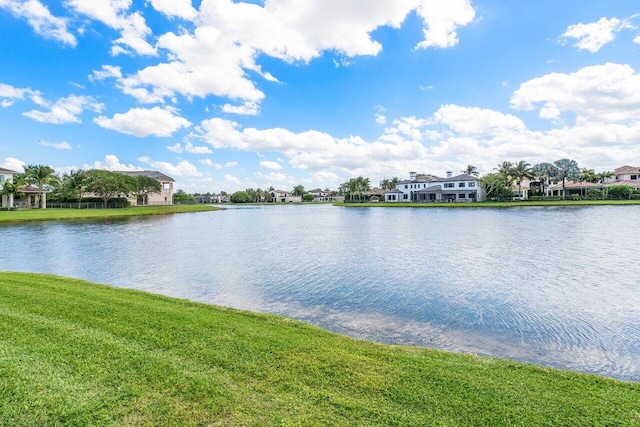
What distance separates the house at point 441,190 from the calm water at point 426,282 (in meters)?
57.9

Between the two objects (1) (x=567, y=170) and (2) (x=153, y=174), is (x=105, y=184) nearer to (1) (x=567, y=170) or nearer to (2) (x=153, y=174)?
(2) (x=153, y=174)

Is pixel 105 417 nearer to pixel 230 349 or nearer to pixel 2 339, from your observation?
pixel 230 349

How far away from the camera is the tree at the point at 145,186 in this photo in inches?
2796

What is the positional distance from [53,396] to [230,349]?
2146 millimetres

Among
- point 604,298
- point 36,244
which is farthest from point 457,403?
point 36,244

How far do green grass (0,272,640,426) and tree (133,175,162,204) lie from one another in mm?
71830

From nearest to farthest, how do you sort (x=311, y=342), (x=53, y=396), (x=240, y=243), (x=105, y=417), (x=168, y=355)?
(x=105, y=417), (x=53, y=396), (x=168, y=355), (x=311, y=342), (x=240, y=243)

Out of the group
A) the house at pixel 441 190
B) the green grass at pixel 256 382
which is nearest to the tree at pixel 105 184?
the green grass at pixel 256 382

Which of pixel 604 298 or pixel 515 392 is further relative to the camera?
pixel 604 298

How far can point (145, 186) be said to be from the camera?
73188mm

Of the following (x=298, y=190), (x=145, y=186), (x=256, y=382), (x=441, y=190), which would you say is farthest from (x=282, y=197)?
(x=256, y=382)

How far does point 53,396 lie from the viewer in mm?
3848

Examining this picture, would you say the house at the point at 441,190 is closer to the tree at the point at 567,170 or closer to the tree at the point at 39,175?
the tree at the point at 567,170

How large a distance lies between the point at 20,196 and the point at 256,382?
74356mm
